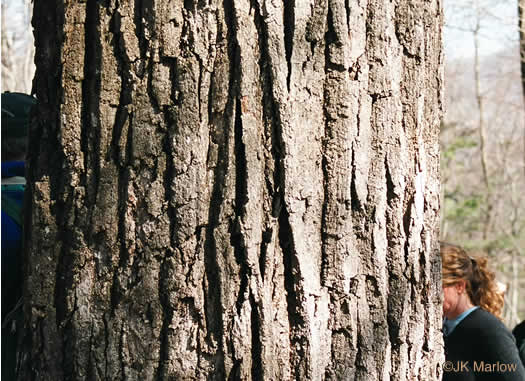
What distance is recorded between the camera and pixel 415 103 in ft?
4.72

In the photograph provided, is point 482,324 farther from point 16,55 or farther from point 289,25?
point 16,55

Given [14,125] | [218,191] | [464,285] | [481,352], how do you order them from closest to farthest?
[218,191]
[14,125]
[481,352]
[464,285]

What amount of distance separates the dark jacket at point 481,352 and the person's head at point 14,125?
2309 mm

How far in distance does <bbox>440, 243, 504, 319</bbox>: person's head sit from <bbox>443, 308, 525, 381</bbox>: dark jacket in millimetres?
141

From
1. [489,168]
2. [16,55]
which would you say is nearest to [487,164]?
[489,168]

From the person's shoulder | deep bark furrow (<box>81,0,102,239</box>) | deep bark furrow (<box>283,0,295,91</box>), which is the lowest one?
the person's shoulder

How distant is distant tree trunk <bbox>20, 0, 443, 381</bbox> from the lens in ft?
4.28

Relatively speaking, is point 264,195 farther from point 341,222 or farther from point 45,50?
point 45,50

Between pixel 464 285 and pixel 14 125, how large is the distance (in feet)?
8.39

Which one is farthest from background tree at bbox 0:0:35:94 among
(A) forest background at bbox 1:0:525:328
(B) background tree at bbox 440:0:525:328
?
(B) background tree at bbox 440:0:525:328

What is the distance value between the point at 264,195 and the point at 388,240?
28 centimetres

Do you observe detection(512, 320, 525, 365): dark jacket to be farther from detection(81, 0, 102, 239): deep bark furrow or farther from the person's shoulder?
detection(81, 0, 102, 239): deep bark furrow

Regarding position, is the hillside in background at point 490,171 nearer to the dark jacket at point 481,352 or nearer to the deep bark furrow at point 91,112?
the dark jacket at point 481,352

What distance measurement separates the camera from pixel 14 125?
6.71ft
